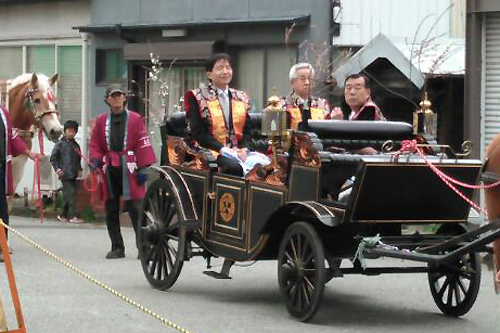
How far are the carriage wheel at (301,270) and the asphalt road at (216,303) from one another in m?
0.17

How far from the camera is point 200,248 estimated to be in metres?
10.7

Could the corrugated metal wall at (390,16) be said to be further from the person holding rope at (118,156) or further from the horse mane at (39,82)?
the person holding rope at (118,156)

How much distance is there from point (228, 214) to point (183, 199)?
0.58 m

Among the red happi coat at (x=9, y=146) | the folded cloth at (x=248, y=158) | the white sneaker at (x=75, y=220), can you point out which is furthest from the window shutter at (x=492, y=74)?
the white sneaker at (x=75, y=220)

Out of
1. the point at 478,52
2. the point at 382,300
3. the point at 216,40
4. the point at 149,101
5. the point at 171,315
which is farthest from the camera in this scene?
the point at 149,101

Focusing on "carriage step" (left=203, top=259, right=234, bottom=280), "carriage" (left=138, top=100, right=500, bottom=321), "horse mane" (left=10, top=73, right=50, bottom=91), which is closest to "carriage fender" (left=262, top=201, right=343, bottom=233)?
"carriage" (left=138, top=100, right=500, bottom=321)

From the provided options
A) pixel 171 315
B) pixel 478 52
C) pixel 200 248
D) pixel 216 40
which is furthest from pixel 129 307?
pixel 216 40

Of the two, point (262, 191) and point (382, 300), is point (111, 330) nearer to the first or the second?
point (262, 191)

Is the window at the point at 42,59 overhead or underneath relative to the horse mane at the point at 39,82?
overhead

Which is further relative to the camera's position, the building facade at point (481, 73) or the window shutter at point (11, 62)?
the window shutter at point (11, 62)

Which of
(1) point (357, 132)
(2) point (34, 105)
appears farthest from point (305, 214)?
(2) point (34, 105)

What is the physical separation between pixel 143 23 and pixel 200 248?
35.2ft

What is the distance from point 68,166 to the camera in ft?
61.6

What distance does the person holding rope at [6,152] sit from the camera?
1312cm
